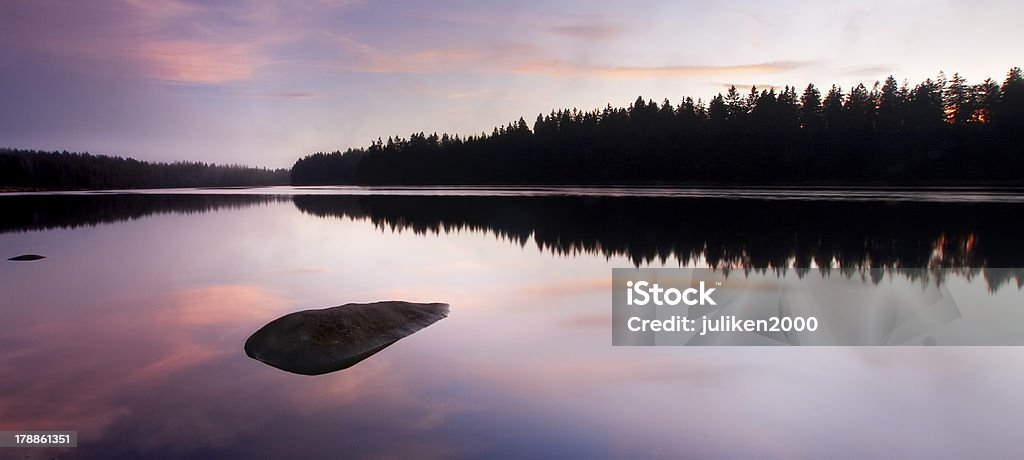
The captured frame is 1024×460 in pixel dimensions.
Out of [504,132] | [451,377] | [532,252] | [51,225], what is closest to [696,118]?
[504,132]

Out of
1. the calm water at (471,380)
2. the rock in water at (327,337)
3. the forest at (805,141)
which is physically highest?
the forest at (805,141)

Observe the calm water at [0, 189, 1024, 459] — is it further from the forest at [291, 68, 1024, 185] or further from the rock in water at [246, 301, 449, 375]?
the forest at [291, 68, 1024, 185]

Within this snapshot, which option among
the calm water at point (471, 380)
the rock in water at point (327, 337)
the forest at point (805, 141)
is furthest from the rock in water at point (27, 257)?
the forest at point (805, 141)

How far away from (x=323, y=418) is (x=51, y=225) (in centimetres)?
5774

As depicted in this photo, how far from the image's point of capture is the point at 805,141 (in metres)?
104

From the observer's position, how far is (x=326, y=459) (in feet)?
29.7

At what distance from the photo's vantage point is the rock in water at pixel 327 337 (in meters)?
13.3

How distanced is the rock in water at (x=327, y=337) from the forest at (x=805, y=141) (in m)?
105

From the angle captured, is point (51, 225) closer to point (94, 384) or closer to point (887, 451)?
point (94, 384)

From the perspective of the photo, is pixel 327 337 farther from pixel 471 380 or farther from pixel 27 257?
pixel 27 257

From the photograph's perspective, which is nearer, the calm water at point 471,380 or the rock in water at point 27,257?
the calm water at point 471,380

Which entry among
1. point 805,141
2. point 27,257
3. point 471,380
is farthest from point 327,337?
point 805,141

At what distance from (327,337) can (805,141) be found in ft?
359

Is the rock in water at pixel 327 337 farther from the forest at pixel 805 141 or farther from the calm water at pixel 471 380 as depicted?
the forest at pixel 805 141
